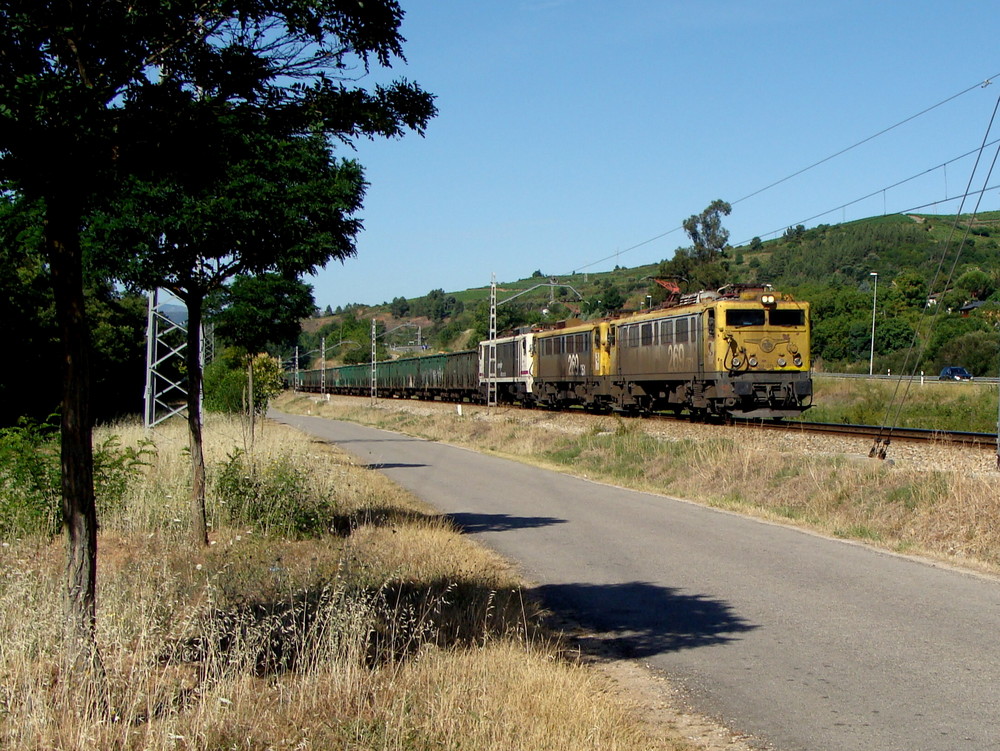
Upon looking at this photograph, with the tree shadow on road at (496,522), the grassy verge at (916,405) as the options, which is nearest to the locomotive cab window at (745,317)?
the grassy verge at (916,405)

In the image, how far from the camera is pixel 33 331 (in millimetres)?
25609

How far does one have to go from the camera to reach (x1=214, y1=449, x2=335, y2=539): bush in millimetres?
11242

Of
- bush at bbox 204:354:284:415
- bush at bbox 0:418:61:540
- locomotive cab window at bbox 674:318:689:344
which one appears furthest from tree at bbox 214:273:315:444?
locomotive cab window at bbox 674:318:689:344

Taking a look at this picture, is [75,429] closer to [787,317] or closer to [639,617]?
[639,617]

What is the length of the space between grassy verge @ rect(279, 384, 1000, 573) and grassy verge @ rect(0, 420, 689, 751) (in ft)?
16.7

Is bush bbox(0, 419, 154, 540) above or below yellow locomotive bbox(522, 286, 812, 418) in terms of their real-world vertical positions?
below

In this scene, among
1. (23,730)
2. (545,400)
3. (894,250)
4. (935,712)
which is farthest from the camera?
(894,250)

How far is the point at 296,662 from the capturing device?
5605 mm

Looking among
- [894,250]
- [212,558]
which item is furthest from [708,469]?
[894,250]

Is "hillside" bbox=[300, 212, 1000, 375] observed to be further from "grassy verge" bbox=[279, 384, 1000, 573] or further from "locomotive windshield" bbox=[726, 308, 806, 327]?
"locomotive windshield" bbox=[726, 308, 806, 327]

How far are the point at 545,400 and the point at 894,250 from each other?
122936 millimetres

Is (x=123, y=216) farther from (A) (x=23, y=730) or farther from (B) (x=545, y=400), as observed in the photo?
(B) (x=545, y=400)

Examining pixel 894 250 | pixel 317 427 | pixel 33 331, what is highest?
pixel 894 250

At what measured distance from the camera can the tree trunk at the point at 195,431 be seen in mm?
10156
